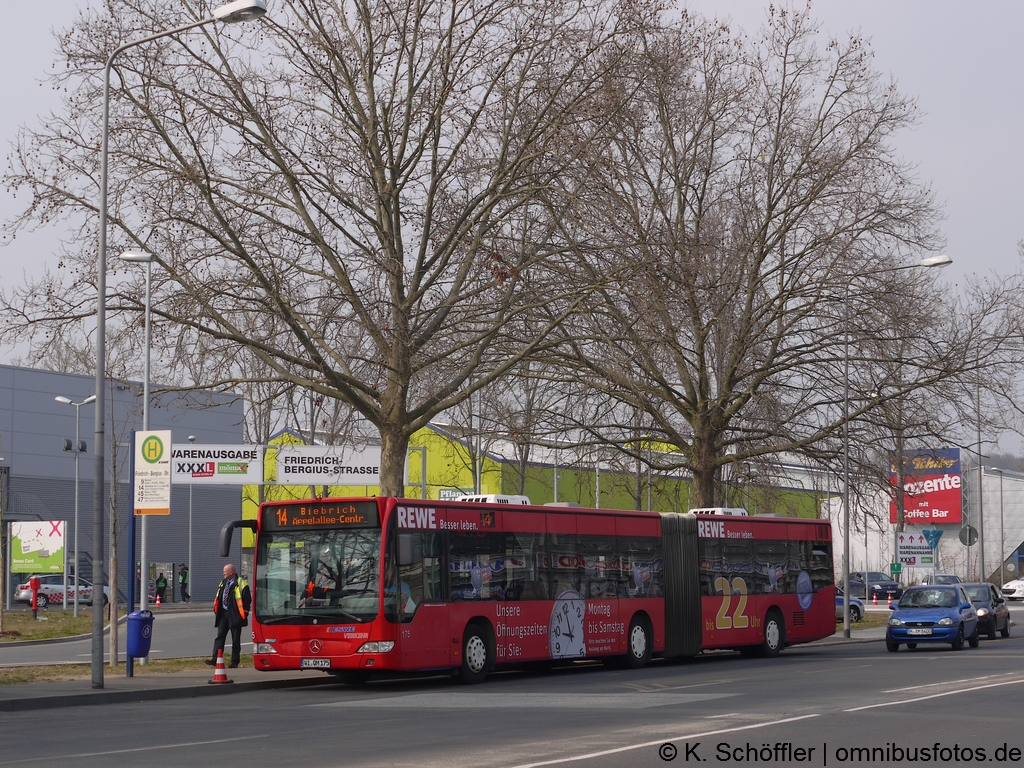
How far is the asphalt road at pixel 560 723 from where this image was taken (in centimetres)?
1129

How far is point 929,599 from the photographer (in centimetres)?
3006

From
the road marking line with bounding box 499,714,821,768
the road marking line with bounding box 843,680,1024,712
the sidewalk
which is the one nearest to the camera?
the road marking line with bounding box 499,714,821,768

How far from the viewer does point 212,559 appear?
70.5 meters

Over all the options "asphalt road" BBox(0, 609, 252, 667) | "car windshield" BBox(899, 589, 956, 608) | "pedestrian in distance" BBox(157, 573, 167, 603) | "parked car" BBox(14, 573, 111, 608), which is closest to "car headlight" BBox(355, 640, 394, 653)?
"asphalt road" BBox(0, 609, 252, 667)

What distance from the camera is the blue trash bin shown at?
2092 centimetres

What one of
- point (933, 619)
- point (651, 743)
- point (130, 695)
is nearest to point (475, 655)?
point (130, 695)

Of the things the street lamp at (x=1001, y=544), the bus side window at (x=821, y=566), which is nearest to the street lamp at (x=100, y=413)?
the bus side window at (x=821, y=566)

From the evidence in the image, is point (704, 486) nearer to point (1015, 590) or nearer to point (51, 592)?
point (51, 592)

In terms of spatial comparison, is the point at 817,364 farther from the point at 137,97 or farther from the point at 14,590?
the point at 14,590

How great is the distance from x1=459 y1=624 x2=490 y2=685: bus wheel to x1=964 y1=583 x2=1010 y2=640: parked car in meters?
18.3

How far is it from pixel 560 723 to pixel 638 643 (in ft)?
36.5

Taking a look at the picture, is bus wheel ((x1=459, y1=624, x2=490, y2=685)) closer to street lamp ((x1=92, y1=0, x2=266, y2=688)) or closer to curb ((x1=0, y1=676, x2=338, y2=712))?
curb ((x1=0, y1=676, x2=338, y2=712))

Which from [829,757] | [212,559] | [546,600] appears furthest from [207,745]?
[212,559]

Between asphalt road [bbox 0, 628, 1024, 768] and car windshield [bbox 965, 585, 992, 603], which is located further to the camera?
car windshield [bbox 965, 585, 992, 603]
